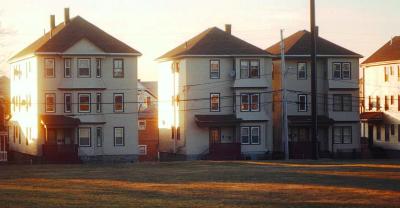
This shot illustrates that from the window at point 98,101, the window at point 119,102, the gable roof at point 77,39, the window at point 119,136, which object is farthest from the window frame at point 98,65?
the window at point 119,136

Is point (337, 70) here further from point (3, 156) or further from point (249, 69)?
point (3, 156)

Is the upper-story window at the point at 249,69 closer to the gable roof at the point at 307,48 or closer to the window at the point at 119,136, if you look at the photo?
the gable roof at the point at 307,48

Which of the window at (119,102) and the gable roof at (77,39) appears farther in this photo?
the window at (119,102)

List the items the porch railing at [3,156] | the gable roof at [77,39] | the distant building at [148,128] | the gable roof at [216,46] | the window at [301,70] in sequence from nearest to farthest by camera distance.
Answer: the gable roof at [77,39] → the gable roof at [216,46] → the window at [301,70] → the porch railing at [3,156] → the distant building at [148,128]

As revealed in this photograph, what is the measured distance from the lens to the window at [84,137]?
7369cm

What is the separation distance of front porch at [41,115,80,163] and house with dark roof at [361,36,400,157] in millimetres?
34809

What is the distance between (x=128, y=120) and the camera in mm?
75812

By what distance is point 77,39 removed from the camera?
238 ft

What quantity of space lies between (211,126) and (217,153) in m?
2.61

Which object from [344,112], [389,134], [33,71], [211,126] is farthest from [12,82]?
[389,134]

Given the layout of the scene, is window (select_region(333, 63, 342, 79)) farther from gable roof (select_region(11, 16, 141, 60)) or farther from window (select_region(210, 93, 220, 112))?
gable roof (select_region(11, 16, 141, 60))

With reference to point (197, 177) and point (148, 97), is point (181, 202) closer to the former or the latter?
point (197, 177)

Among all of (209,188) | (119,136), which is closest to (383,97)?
(119,136)

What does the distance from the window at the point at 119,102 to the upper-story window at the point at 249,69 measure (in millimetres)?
11168
